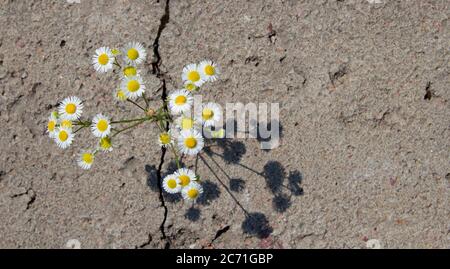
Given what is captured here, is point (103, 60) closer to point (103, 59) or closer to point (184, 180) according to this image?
point (103, 59)

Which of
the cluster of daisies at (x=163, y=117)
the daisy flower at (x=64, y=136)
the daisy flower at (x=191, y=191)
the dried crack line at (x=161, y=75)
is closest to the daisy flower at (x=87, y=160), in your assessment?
the cluster of daisies at (x=163, y=117)

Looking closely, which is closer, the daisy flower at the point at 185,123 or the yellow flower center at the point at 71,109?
the daisy flower at the point at 185,123

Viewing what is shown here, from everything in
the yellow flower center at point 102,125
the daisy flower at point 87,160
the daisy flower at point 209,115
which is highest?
the daisy flower at point 209,115

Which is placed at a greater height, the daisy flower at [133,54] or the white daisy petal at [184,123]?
the daisy flower at [133,54]

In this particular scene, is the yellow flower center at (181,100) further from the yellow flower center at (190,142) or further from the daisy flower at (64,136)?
the daisy flower at (64,136)

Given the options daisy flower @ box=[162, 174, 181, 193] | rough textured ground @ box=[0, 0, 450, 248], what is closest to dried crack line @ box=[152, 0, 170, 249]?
rough textured ground @ box=[0, 0, 450, 248]

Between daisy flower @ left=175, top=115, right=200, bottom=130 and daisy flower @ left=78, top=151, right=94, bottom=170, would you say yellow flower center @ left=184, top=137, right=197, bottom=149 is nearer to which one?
daisy flower @ left=175, top=115, right=200, bottom=130

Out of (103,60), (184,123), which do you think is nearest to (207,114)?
(184,123)
